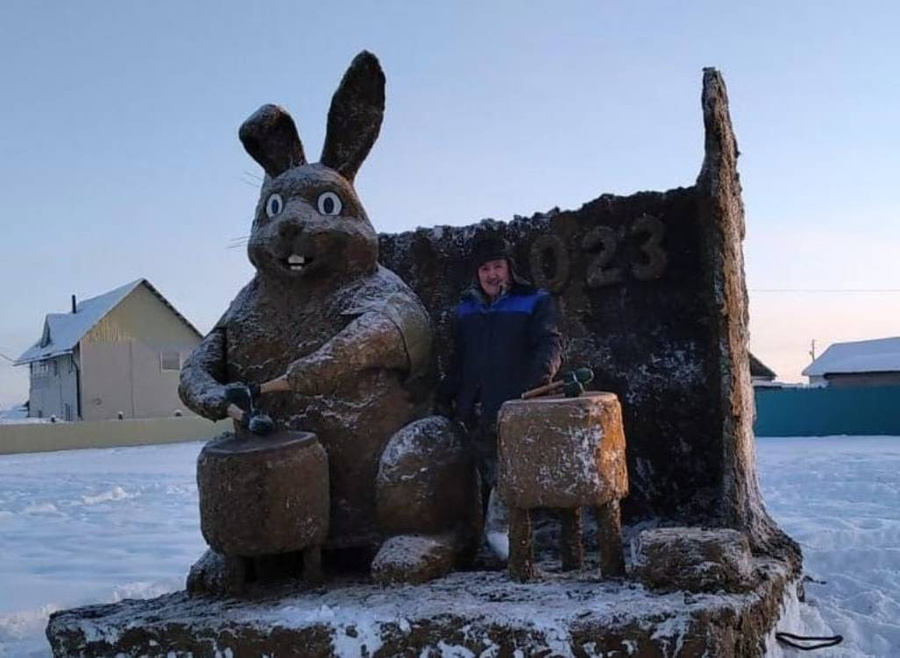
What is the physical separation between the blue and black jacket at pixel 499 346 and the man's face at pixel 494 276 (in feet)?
0.12

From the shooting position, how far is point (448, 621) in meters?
2.51

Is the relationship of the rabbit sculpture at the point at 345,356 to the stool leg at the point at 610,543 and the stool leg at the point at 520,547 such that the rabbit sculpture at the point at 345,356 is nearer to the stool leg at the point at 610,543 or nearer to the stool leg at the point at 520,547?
the stool leg at the point at 520,547

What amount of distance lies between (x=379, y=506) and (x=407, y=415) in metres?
0.36

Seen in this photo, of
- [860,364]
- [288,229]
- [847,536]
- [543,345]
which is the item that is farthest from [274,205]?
[860,364]

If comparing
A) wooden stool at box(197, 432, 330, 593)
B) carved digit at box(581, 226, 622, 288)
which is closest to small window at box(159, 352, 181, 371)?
carved digit at box(581, 226, 622, 288)

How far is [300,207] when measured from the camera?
3.30 metres

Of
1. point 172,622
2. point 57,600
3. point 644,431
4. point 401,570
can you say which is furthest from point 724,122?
point 57,600

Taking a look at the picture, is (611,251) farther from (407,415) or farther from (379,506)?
(379,506)

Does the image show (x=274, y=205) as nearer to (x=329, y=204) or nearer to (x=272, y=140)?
(x=329, y=204)

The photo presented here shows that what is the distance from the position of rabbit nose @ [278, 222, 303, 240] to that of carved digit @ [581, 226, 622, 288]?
5.37ft

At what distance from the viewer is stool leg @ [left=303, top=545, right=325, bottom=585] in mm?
3020

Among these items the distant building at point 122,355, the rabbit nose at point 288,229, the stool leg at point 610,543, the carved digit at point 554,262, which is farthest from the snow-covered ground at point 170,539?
the distant building at point 122,355

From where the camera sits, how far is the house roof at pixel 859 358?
22.7 meters

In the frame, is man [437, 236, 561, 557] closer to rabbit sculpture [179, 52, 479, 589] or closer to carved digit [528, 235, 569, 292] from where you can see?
rabbit sculpture [179, 52, 479, 589]
